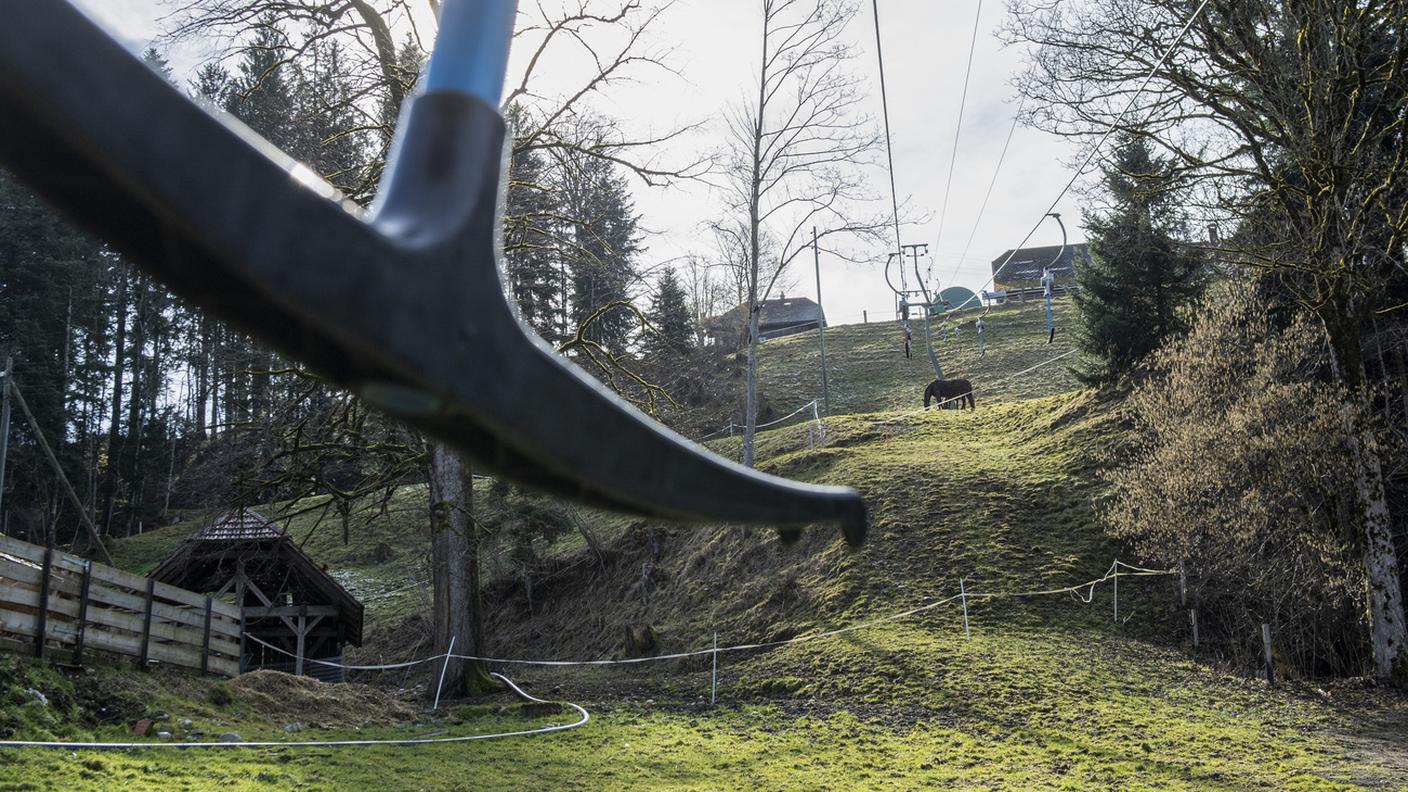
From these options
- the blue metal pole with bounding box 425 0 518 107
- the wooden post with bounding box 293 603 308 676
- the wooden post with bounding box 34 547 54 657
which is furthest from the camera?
the wooden post with bounding box 293 603 308 676

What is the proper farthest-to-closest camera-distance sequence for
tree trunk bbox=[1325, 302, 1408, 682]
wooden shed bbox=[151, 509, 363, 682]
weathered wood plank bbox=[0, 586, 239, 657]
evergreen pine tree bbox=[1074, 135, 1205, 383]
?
1. evergreen pine tree bbox=[1074, 135, 1205, 383]
2. wooden shed bbox=[151, 509, 363, 682]
3. tree trunk bbox=[1325, 302, 1408, 682]
4. weathered wood plank bbox=[0, 586, 239, 657]

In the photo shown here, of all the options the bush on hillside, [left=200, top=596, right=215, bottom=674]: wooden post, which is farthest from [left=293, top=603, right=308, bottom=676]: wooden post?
the bush on hillside

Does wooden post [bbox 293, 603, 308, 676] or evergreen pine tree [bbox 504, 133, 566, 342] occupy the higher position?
evergreen pine tree [bbox 504, 133, 566, 342]

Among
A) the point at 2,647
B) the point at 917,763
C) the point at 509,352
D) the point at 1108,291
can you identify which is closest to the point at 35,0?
the point at 509,352

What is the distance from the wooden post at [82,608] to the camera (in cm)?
994

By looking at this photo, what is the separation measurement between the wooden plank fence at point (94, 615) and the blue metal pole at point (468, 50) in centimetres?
1074

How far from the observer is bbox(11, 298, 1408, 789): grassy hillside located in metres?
8.49

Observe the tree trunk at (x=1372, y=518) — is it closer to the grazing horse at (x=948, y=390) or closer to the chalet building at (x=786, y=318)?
the grazing horse at (x=948, y=390)

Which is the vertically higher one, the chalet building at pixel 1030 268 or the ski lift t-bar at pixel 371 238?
the chalet building at pixel 1030 268

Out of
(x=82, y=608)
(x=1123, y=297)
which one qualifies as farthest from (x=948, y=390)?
(x=82, y=608)

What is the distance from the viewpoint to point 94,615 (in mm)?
10391

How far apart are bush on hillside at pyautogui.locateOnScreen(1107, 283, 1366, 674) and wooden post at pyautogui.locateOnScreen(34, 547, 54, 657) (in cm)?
1470

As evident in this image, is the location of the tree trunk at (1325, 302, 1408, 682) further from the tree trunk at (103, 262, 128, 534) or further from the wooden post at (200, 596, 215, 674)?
the tree trunk at (103, 262, 128, 534)

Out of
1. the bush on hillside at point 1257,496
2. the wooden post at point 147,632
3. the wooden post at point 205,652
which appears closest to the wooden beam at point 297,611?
the wooden post at point 205,652
